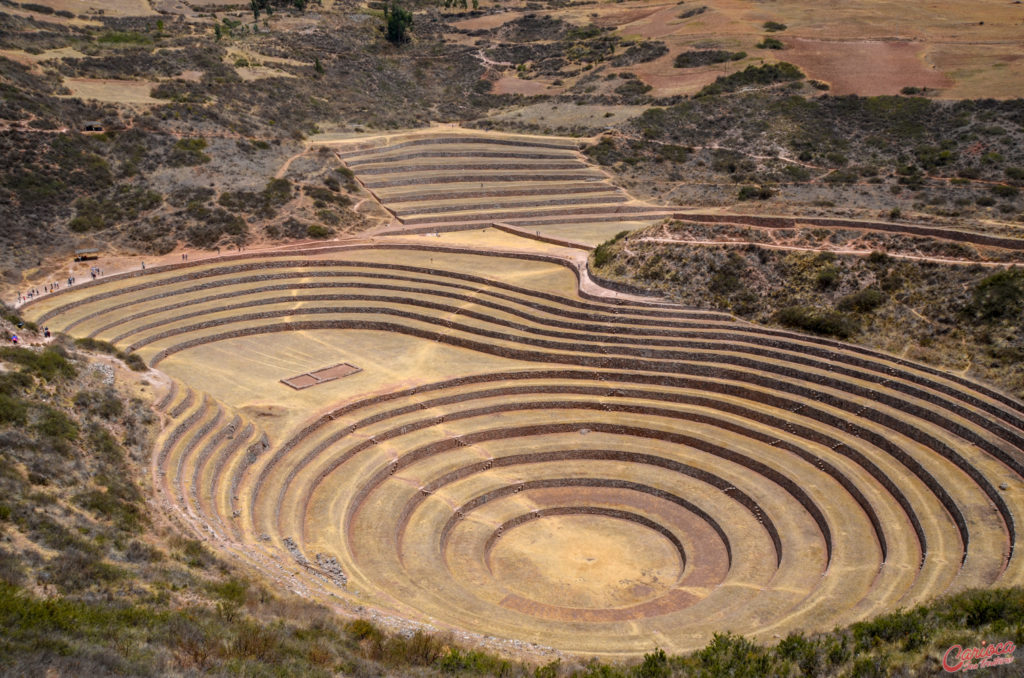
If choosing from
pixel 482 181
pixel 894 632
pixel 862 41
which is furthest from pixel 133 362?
pixel 862 41

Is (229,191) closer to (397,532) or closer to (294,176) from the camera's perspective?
(294,176)

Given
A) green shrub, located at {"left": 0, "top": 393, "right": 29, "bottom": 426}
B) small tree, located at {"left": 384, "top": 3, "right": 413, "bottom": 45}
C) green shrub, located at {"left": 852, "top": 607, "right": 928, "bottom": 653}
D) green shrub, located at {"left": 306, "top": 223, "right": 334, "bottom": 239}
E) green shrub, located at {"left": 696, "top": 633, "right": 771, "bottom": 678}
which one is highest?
small tree, located at {"left": 384, "top": 3, "right": 413, "bottom": 45}

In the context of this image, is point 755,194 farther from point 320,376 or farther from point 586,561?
point 586,561

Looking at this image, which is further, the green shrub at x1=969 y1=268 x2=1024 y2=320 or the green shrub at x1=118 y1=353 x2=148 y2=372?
the green shrub at x1=118 y1=353 x2=148 y2=372

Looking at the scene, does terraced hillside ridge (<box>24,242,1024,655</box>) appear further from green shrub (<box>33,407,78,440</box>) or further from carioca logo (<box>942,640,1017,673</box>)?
carioca logo (<box>942,640,1017,673</box>)

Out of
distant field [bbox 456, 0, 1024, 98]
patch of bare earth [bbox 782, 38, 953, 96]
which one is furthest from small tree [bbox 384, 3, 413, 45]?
patch of bare earth [bbox 782, 38, 953, 96]

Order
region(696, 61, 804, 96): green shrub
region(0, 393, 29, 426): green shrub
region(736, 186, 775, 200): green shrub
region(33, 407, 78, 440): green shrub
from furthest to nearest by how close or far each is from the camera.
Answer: region(696, 61, 804, 96): green shrub → region(736, 186, 775, 200): green shrub → region(33, 407, 78, 440): green shrub → region(0, 393, 29, 426): green shrub

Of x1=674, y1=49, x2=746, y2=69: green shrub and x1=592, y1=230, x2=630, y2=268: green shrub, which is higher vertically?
x1=674, y1=49, x2=746, y2=69: green shrub

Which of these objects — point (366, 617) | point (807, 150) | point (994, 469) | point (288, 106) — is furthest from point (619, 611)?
point (288, 106)
